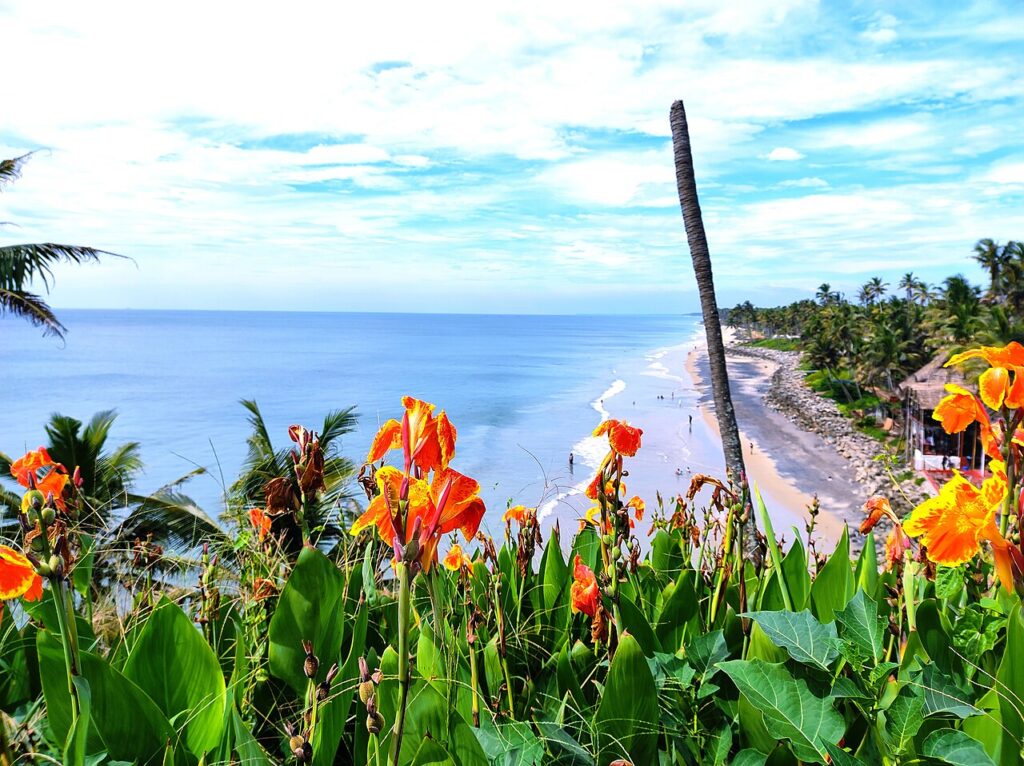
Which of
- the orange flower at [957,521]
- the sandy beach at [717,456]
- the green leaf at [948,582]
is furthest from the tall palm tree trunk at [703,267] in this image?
the sandy beach at [717,456]

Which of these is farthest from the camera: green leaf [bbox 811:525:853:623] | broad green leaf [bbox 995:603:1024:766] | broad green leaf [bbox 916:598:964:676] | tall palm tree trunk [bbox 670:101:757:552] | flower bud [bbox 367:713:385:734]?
tall palm tree trunk [bbox 670:101:757:552]

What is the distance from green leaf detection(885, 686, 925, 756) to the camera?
889 mm

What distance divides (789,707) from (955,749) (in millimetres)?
200

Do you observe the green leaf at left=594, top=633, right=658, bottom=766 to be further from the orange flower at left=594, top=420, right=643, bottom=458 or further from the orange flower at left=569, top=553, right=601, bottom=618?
the orange flower at left=594, top=420, right=643, bottom=458

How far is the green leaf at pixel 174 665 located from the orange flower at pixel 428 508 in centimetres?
52

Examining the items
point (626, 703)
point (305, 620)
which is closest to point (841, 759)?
point (626, 703)

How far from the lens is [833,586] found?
5.12 ft

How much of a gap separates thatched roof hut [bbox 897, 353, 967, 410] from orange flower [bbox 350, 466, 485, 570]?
27.8 meters

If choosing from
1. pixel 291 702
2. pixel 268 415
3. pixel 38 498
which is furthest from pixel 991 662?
pixel 268 415

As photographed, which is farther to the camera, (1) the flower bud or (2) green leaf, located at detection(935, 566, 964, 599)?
(2) green leaf, located at detection(935, 566, 964, 599)

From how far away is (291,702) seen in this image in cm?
133

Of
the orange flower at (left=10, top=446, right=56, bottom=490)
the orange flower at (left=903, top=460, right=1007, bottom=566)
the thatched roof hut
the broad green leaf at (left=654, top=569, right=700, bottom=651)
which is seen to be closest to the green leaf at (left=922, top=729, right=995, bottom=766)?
the orange flower at (left=903, top=460, right=1007, bottom=566)

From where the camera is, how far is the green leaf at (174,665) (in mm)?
1192

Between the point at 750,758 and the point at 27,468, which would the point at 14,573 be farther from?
the point at 750,758
